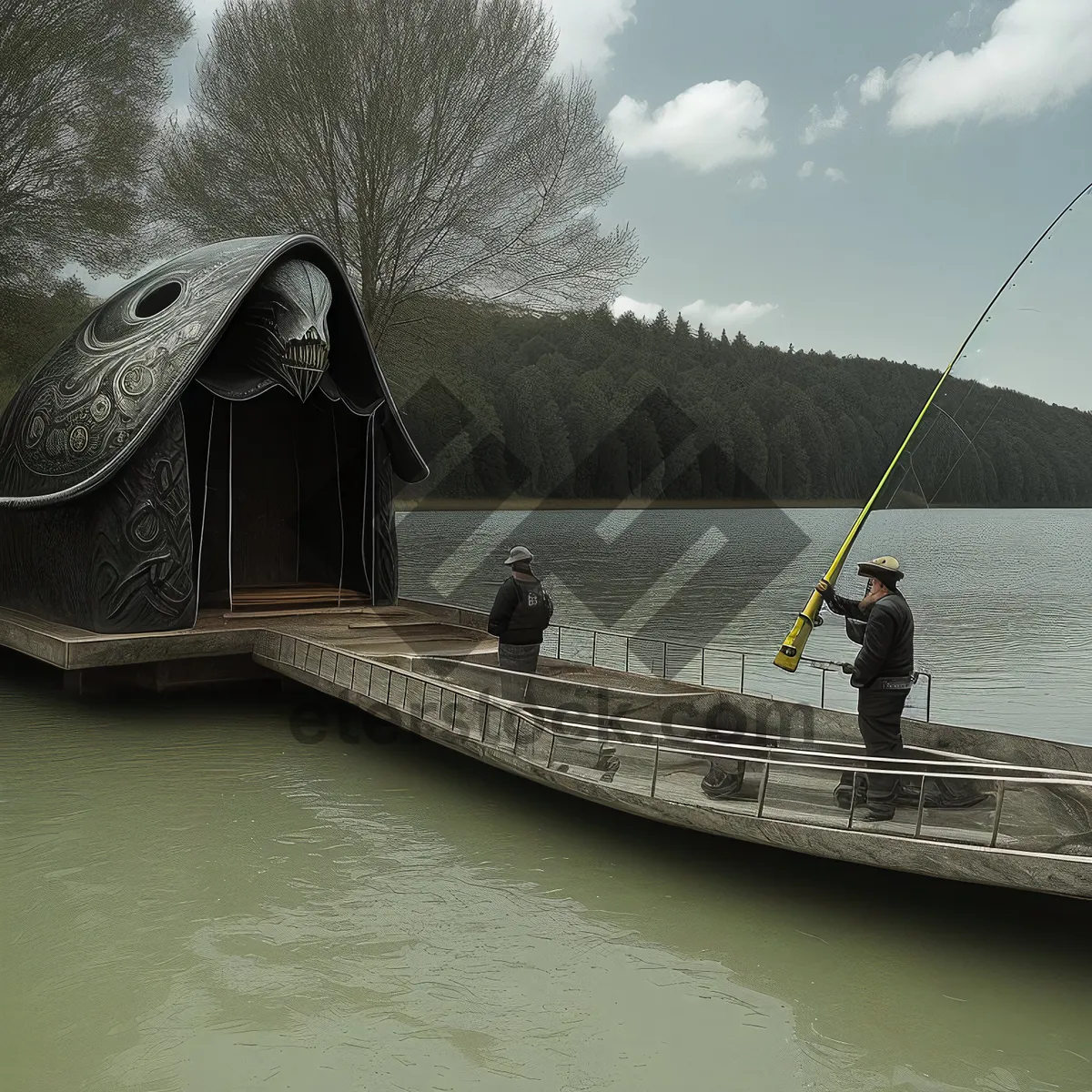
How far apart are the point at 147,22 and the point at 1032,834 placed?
2678cm

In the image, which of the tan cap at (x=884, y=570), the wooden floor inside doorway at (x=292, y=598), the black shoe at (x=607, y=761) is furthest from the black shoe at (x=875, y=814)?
the wooden floor inside doorway at (x=292, y=598)

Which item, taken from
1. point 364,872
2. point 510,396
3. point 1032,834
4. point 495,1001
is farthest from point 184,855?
point 510,396

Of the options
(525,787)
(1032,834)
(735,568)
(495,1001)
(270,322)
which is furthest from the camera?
(735,568)

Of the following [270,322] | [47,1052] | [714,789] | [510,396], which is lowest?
[47,1052]

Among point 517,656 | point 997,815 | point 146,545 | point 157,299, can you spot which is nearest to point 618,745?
point 517,656

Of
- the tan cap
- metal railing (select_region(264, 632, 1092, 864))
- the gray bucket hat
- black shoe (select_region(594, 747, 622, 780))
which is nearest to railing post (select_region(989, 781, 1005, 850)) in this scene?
metal railing (select_region(264, 632, 1092, 864))

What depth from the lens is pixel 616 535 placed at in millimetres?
59500

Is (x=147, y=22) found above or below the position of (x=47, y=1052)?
above

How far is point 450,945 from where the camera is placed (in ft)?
22.0

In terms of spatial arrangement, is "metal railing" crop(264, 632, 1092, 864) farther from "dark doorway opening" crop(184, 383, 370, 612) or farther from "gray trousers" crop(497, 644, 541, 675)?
"dark doorway opening" crop(184, 383, 370, 612)

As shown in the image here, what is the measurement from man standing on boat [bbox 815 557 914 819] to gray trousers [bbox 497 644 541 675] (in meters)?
3.62

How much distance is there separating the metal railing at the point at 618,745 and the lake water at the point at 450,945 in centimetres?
67

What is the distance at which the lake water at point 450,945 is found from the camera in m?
5.44

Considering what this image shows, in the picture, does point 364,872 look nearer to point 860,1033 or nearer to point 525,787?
point 525,787
